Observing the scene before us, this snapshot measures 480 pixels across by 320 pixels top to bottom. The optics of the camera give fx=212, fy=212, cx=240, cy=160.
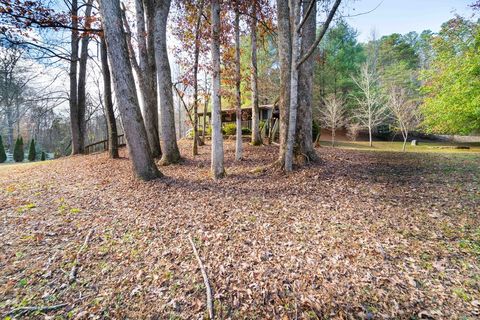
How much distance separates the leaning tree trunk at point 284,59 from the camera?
18.0 ft

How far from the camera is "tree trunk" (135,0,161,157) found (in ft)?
22.9

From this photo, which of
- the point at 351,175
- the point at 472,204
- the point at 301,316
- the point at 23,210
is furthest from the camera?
the point at 351,175

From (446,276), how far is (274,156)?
6.47m

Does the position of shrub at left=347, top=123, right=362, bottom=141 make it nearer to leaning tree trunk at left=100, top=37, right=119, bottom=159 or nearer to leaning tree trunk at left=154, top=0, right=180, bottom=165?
leaning tree trunk at left=154, top=0, right=180, bottom=165

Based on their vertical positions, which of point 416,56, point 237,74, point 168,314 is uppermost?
point 416,56

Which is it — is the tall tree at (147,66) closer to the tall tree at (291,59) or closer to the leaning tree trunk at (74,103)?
the tall tree at (291,59)

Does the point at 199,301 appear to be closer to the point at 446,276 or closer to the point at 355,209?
the point at 446,276

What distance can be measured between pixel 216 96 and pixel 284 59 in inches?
80.8

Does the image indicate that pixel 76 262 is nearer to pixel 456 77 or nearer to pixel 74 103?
pixel 74 103

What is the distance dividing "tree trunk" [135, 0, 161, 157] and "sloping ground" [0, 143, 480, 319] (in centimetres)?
327

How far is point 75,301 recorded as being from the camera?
2184mm

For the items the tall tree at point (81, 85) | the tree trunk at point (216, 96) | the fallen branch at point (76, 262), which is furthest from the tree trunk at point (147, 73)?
the tall tree at point (81, 85)

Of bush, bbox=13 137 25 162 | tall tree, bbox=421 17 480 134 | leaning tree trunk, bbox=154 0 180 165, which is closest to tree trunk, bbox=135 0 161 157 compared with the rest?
leaning tree trunk, bbox=154 0 180 165

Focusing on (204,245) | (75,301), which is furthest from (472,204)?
(75,301)
